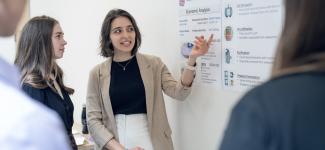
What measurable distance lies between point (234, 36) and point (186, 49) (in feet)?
1.41

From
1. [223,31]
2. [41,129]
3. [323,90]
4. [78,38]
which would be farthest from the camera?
[78,38]

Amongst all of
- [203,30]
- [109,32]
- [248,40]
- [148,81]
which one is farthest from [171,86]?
[248,40]

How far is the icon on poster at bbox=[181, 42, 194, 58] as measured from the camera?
2.42 meters

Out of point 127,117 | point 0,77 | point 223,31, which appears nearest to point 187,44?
point 223,31

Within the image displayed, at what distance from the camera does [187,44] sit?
2441 mm

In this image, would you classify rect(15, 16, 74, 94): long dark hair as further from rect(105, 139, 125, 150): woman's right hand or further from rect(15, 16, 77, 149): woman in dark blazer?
rect(105, 139, 125, 150): woman's right hand

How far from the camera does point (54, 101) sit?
7.36 feet

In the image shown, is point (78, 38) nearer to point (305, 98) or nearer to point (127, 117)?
point (127, 117)

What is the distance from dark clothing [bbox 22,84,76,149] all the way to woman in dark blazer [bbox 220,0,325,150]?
1.64 metres

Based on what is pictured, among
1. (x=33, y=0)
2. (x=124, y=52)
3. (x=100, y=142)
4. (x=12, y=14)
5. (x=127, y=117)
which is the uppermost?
(x=33, y=0)

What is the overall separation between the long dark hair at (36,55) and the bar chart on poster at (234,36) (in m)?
0.79

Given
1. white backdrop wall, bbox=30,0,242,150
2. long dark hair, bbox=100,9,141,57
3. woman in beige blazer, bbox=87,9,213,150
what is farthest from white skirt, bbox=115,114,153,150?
long dark hair, bbox=100,9,141,57

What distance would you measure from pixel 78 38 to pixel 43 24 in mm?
1586

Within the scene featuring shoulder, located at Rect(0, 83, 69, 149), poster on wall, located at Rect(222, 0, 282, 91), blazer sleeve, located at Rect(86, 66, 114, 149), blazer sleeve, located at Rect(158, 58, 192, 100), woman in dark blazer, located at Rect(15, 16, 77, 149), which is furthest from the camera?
blazer sleeve, located at Rect(86, 66, 114, 149)
